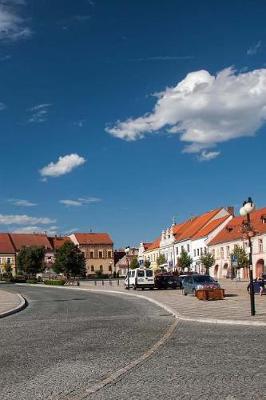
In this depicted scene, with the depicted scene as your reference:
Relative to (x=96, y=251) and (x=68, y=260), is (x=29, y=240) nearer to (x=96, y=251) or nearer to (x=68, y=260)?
(x=96, y=251)

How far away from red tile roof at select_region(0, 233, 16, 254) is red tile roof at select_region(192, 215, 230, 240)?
6187 cm

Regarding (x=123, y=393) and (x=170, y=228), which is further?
(x=170, y=228)

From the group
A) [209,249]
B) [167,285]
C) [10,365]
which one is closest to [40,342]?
[10,365]

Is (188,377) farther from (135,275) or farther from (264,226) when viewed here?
(264,226)

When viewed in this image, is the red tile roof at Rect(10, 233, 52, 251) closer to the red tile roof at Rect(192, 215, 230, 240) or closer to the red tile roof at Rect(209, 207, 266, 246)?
the red tile roof at Rect(192, 215, 230, 240)

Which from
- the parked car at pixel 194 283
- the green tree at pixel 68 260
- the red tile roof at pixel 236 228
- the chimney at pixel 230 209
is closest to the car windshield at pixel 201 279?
the parked car at pixel 194 283

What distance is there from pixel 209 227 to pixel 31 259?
37.8 meters

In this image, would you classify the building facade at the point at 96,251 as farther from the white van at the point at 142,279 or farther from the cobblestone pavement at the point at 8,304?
the cobblestone pavement at the point at 8,304

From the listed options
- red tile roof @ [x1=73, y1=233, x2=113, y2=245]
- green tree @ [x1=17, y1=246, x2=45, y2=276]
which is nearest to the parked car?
green tree @ [x1=17, y1=246, x2=45, y2=276]

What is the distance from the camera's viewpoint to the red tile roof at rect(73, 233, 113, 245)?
15038cm

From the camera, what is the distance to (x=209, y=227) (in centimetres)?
9475

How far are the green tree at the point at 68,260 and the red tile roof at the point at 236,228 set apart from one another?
76.6 feet

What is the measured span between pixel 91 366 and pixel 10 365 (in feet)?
5.46

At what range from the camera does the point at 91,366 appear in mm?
10484
